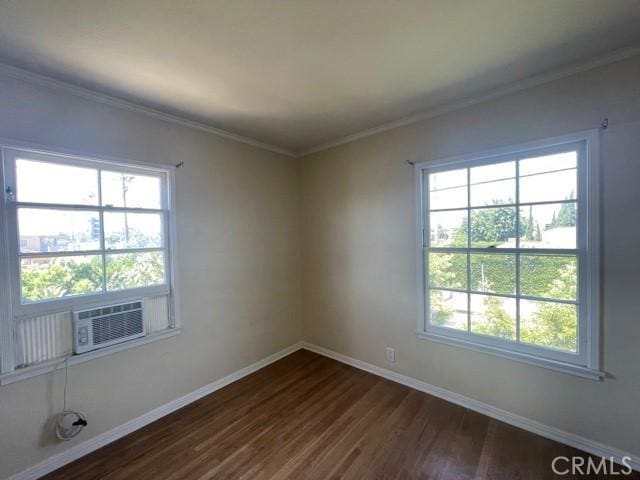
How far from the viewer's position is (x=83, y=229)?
1.88 m

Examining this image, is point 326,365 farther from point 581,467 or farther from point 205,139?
point 205,139

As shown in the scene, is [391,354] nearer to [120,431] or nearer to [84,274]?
[120,431]

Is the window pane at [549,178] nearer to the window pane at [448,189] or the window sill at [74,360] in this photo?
the window pane at [448,189]

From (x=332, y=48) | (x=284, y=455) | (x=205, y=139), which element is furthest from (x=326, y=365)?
(x=332, y=48)

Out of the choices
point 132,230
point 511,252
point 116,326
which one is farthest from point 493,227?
point 116,326

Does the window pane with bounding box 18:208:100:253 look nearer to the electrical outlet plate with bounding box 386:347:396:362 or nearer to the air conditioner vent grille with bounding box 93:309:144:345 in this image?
the air conditioner vent grille with bounding box 93:309:144:345

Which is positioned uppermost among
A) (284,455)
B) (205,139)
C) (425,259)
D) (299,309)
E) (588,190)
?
(205,139)

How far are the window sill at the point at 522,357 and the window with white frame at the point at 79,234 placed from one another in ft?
7.50

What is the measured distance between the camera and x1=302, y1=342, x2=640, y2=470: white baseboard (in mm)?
1685

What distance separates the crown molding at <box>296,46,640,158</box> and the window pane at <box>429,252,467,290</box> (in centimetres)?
119

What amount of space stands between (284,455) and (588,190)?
2.56 metres

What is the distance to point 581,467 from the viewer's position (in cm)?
164

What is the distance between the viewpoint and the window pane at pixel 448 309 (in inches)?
89.4

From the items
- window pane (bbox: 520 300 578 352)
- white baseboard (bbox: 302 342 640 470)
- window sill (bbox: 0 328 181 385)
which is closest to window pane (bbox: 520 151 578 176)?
→ window pane (bbox: 520 300 578 352)
